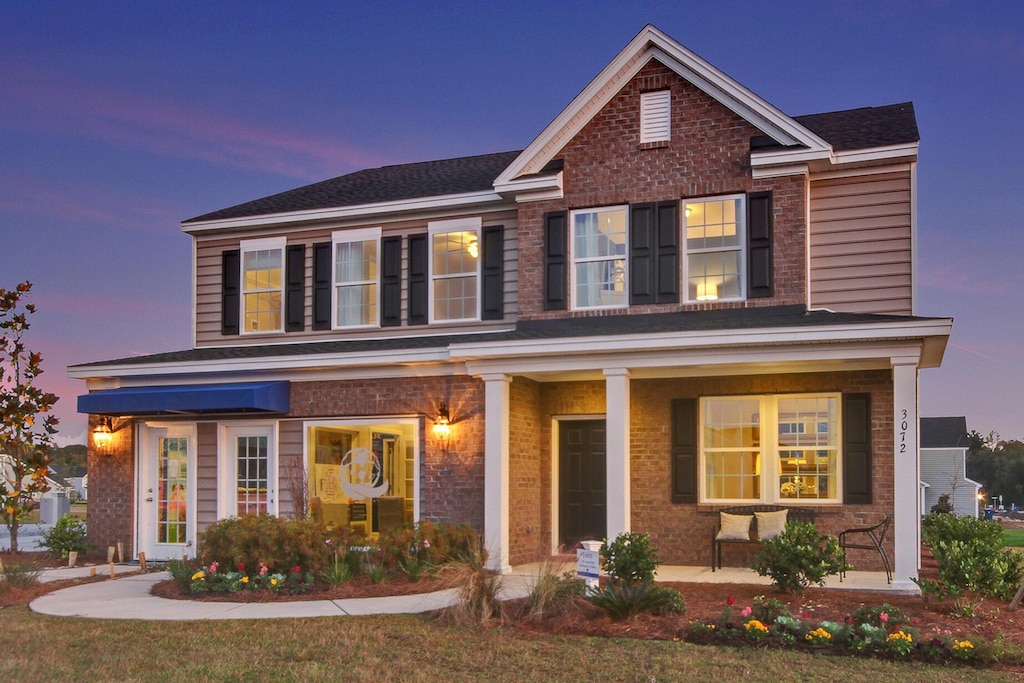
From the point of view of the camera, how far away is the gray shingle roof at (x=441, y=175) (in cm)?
1591

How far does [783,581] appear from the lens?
11680 millimetres

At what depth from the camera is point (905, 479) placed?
12.9m

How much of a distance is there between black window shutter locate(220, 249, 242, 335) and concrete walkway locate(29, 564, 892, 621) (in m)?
5.69

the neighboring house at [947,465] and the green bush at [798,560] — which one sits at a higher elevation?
the green bush at [798,560]

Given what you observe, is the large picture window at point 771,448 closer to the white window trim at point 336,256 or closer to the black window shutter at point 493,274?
the black window shutter at point 493,274

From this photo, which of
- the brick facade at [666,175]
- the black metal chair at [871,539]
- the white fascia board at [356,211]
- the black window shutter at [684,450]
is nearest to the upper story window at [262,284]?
the white fascia board at [356,211]

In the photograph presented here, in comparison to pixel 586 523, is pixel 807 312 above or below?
above

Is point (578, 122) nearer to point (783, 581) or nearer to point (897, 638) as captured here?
point (783, 581)

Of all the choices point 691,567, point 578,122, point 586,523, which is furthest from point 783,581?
point 578,122

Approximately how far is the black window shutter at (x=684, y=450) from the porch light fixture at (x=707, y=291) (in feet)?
5.30

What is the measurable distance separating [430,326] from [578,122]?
4.24m

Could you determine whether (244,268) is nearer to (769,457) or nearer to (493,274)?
(493,274)

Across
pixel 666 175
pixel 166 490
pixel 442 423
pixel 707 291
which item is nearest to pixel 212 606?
pixel 442 423

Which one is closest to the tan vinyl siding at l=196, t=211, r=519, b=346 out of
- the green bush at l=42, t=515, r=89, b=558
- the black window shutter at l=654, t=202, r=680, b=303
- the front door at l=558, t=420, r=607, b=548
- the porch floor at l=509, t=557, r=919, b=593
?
the front door at l=558, t=420, r=607, b=548
